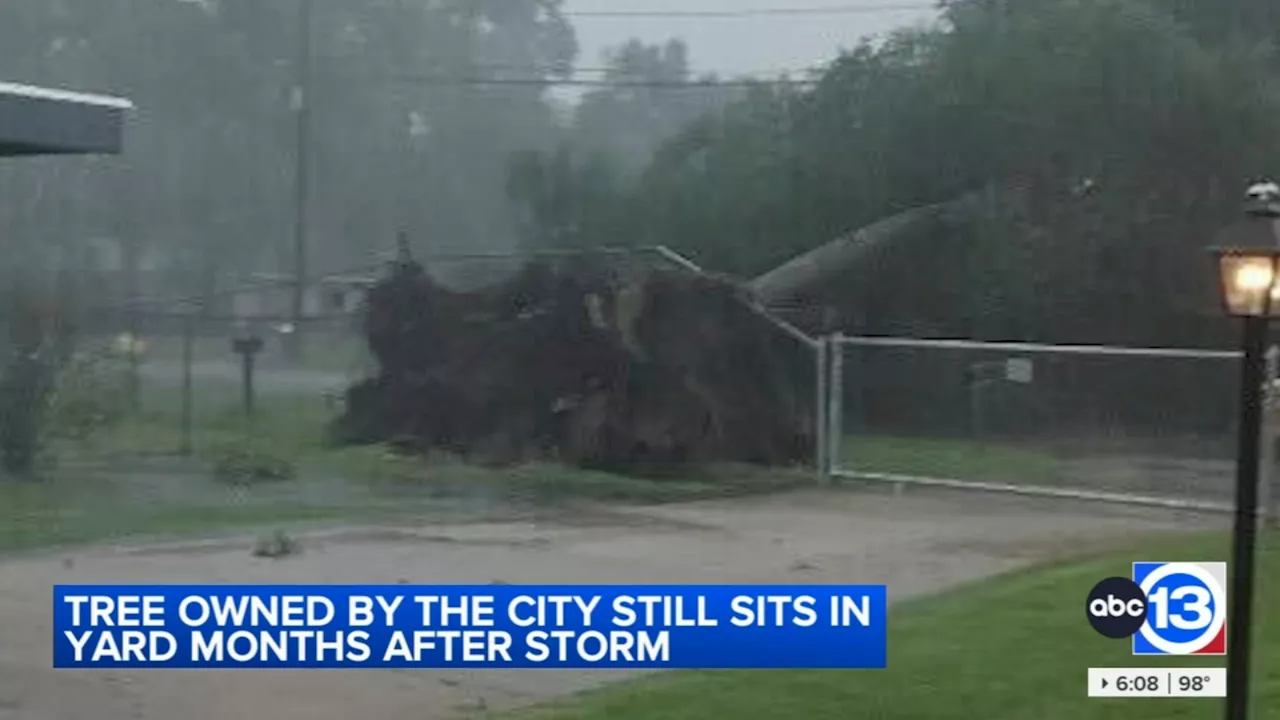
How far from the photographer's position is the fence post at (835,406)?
773 inches

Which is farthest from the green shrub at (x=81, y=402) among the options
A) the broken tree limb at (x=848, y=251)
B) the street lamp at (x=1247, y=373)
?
the street lamp at (x=1247, y=373)

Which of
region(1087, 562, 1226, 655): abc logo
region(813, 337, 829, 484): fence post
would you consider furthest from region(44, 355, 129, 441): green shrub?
region(1087, 562, 1226, 655): abc logo

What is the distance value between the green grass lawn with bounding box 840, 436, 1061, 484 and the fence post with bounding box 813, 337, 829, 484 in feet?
1.34

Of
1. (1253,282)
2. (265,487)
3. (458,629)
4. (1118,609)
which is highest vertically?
(1253,282)

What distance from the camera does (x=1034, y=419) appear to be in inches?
792

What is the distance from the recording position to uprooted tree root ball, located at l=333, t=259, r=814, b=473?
20.2 m

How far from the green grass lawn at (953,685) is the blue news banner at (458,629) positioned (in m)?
0.25

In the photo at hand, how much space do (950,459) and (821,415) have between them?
1481 millimetres

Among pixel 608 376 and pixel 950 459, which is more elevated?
pixel 608 376

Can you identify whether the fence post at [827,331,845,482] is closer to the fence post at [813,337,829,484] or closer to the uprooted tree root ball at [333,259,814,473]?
the fence post at [813,337,829,484]

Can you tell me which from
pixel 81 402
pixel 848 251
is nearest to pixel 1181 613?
pixel 81 402

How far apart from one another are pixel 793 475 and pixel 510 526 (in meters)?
4.92

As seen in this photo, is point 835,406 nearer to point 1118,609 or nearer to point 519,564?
point 519,564

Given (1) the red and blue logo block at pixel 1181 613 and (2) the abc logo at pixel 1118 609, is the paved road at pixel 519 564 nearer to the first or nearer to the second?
(2) the abc logo at pixel 1118 609
